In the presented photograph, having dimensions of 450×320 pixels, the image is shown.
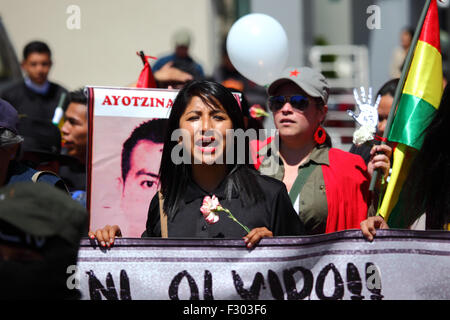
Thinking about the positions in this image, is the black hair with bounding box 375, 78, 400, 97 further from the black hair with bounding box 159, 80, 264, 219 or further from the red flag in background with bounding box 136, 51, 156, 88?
the red flag in background with bounding box 136, 51, 156, 88

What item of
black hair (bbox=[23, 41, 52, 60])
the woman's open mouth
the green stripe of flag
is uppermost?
black hair (bbox=[23, 41, 52, 60])

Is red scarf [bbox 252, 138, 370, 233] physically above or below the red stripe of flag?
below

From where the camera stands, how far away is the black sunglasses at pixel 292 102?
4340 millimetres

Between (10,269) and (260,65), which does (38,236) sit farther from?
(260,65)

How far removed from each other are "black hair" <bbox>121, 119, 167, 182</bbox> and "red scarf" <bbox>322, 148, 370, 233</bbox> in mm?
1054

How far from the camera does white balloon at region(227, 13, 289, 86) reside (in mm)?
5336

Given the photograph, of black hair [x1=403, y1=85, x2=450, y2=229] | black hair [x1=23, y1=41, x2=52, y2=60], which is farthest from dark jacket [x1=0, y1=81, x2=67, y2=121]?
black hair [x1=403, y1=85, x2=450, y2=229]

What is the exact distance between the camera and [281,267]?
3.48 metres

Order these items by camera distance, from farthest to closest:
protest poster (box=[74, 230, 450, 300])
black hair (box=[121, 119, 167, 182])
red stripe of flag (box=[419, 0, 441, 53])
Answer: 1. black hair (box=[121, 119, 167, 182])
2. red stripe of flag (box=[419, 0, 441, 53])
3. protest poster (box=[74, 230, 450, 300])

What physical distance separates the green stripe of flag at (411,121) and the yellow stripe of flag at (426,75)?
4 centimetres

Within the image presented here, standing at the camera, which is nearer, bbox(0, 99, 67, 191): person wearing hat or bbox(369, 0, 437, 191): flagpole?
bbox(0, 99, 67, 191): person wearing hat

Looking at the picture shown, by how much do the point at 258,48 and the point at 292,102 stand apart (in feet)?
3.62
